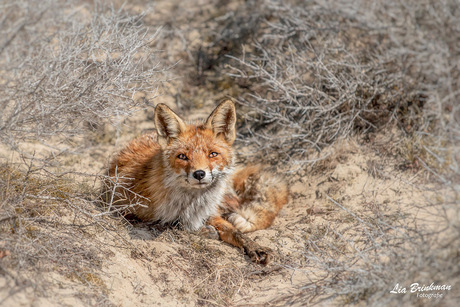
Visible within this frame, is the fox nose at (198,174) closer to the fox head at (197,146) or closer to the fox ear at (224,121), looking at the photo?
the fox head at (197,146)

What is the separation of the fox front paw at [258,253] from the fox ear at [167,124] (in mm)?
1441

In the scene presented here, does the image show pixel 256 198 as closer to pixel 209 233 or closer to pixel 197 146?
pixel 209 233

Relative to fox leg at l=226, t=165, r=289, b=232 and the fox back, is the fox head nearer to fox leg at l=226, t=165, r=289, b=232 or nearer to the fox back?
the fox back

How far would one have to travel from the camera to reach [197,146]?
14.7 ft

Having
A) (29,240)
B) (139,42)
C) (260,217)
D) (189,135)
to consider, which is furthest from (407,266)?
(139,42)

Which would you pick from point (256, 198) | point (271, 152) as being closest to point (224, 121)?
point (256, 198)

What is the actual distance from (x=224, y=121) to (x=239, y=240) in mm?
1325

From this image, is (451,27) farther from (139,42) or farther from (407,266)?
(139,42)

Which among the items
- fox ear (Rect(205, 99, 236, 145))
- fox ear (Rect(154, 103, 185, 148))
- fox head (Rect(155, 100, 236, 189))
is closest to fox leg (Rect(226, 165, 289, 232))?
fox head (Rect(155, 100, 236, 189))

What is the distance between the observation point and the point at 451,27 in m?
5.04

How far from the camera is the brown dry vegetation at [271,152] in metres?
3.54

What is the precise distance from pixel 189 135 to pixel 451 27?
10.8ft

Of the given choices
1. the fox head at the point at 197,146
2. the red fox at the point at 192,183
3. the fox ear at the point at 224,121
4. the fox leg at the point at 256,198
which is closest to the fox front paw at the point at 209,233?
the red fox at the point at 192,183

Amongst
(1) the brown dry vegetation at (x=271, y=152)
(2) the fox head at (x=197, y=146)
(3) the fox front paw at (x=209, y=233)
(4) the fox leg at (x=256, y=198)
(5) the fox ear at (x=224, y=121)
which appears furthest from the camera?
(4) the fox leg at (x=256, y=198)
